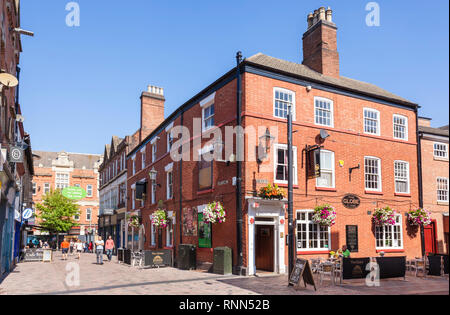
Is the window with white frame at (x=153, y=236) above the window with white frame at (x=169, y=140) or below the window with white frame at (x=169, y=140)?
below

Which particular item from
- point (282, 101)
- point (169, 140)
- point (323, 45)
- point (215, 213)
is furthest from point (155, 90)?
point (215, 213)

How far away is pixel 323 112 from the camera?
63.0 feet

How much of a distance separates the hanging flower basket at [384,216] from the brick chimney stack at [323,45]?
7.40m

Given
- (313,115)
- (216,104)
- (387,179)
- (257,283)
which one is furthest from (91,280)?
(387,179)

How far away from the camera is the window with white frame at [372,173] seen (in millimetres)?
19770

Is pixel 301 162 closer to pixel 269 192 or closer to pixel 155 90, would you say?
pixel 269 192

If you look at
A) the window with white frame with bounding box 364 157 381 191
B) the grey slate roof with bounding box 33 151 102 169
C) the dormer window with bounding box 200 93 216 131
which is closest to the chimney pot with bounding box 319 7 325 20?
the dormer window with bounding box 200 93 216 131

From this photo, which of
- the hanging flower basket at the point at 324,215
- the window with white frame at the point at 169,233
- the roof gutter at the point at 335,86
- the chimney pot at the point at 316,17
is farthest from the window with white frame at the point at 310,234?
the chimney pot at the point at 316,17

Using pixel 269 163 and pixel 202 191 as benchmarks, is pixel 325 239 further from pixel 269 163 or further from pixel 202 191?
pixel 202 191

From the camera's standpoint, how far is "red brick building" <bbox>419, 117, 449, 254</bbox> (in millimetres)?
21514

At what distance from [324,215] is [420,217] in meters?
6.00

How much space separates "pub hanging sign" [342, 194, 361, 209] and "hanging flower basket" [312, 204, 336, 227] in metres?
1.45

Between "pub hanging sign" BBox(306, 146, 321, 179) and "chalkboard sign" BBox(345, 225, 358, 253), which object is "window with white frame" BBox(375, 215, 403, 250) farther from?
"pub hanging sign" BBox(306, 146, 321, 179)

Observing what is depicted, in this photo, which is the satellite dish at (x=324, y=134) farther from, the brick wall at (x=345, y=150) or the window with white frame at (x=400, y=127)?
the window with white frame at (x=400, y=127)
